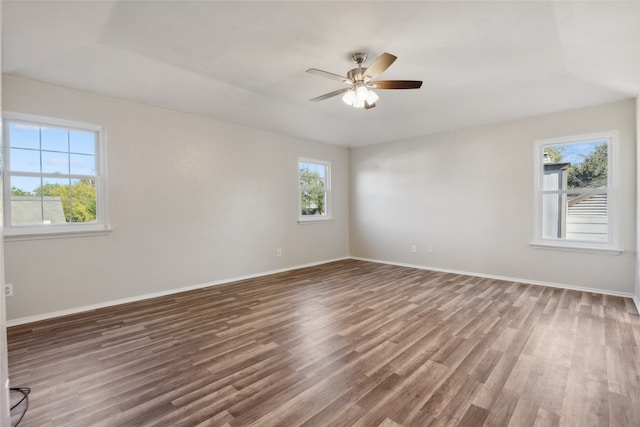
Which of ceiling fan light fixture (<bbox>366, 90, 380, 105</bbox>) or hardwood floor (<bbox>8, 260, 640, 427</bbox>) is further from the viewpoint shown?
ceiling fan light fixture (<bbox>366, 90, 380, 105</bbox>)

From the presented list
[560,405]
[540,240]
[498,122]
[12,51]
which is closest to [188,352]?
[560,405]

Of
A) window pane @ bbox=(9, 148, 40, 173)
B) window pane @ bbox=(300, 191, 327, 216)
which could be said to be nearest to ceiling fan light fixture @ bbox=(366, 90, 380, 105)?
window pane @ bbox=(300, 191, 327, 216)

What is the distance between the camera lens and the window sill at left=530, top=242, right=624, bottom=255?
159 inches

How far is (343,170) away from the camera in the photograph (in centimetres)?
692

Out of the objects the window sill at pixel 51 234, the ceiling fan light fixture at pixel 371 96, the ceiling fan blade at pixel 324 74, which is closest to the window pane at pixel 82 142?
the window sill at pixel 51 234

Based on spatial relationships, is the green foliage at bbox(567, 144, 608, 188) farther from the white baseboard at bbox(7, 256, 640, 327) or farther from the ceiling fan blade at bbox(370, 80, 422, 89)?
the ceiling fan blade at bbox(370, 80, 422, 89)

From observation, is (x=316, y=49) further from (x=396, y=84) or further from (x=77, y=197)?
(x=77, y=197)

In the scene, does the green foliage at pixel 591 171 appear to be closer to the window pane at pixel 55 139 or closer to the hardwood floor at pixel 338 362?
the hardwood floor at pixel 338 362

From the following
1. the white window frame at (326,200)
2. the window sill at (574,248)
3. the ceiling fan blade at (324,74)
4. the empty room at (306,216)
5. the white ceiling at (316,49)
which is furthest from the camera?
the white window frame at (326,200)

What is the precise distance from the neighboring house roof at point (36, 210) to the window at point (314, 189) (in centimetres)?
357

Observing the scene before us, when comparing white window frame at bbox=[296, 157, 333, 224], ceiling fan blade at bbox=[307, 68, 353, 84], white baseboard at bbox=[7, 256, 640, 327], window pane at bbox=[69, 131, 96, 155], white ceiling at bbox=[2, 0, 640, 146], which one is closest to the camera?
white ceiling at bbox=[2, 0, 640, 146]

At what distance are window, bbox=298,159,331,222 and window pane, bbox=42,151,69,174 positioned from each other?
3494 mm

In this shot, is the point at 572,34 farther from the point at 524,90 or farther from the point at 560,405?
the point at 560,405

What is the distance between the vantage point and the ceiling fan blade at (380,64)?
2643 mm
